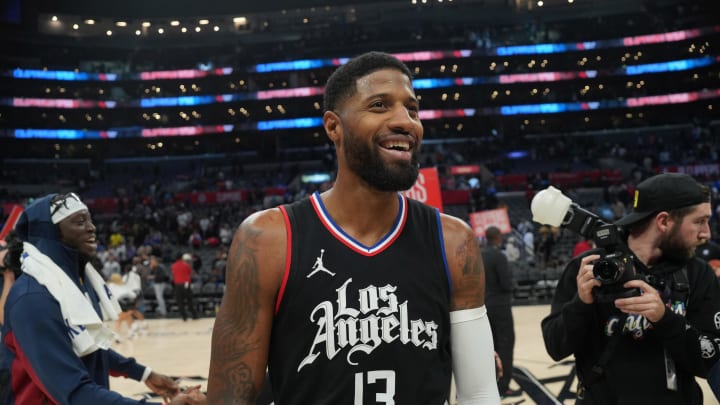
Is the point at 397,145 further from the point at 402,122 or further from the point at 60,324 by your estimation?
the point at 60,324

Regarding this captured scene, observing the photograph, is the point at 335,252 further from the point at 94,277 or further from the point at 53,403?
the point at 94,277

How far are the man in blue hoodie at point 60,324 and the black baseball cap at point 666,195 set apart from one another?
204cm

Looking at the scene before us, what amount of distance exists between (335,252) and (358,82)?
0.51 metres

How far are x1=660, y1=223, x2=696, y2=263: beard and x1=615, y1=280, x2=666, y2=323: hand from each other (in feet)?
1.20

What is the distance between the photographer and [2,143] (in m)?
48.7

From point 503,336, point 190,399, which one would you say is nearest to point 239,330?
point 190,399

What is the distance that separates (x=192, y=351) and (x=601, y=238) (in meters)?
9.53

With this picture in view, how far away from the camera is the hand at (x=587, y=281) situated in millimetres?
2539

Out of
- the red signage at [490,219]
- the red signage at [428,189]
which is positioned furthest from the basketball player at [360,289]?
the red signage at [490,219]

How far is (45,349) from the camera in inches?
101

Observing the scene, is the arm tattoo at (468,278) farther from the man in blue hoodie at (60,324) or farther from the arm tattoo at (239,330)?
the man in blue hoodie at (60,324)

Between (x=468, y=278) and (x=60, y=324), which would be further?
(x=60, y=324)

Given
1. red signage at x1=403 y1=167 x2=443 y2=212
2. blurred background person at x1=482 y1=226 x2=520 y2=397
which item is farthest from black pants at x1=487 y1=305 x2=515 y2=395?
red signage at x1=403 y1=167 x2=443 y2=212

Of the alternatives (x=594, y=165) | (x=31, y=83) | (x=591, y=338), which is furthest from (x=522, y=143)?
(x=591, y=338)
